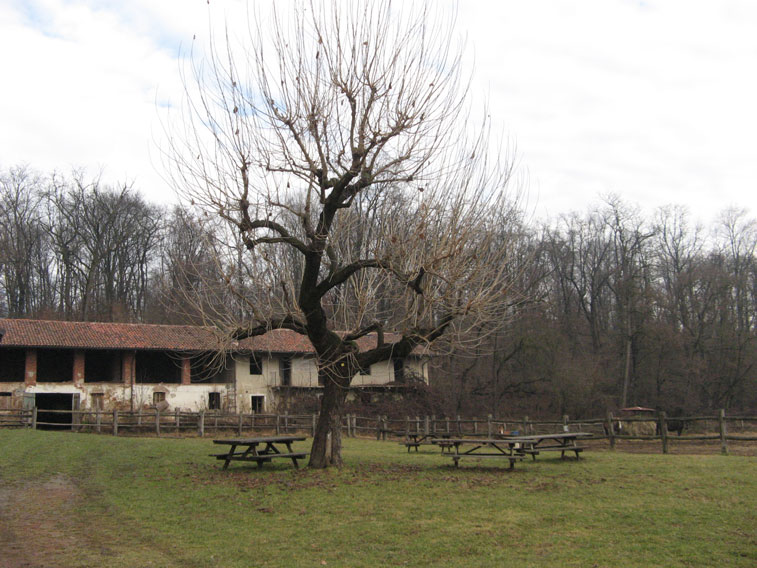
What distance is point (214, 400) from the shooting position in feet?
113

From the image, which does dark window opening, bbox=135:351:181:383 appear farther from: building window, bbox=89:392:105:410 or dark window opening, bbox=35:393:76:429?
dark window opening, bbox=35:393:76:429

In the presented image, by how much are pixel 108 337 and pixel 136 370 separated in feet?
8.09

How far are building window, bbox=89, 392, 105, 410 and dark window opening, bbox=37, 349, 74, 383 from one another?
1.87m

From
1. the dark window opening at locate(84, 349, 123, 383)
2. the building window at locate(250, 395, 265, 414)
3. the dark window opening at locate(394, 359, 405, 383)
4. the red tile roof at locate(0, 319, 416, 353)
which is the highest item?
the red tile roof at locate(0, 319, 416, 353)

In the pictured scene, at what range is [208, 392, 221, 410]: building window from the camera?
1355 inches

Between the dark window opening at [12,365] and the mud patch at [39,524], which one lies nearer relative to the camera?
the mud patch at [39,524]

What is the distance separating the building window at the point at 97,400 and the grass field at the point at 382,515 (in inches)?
688

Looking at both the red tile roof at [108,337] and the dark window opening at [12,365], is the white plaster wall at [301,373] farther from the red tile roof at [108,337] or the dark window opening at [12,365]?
the dark window opening at [12,365]

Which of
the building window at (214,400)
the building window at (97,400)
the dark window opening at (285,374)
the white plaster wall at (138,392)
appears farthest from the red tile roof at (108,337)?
the building window at (214,400)

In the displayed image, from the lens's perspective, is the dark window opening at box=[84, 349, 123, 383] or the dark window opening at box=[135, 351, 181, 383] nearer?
the dark window opening at box=[84, 349, 123, 383]

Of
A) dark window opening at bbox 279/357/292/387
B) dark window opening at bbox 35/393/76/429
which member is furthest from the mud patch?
dark window opening at bbox 279/357/292/387

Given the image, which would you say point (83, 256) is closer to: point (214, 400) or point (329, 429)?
point (214, 400)

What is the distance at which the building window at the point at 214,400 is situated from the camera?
34.4 m

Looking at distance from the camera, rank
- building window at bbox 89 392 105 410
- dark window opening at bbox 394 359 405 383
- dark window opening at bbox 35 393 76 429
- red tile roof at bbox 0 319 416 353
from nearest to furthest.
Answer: red tile roof at bbox 0 319 416 353 → dark window opening at bbox 35 393 76 429 → building window at bbox 89 392 105 410 → dark window opening at bbox 394 359 405 383
